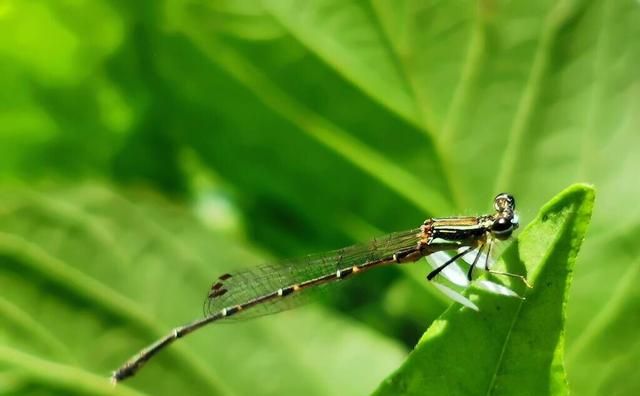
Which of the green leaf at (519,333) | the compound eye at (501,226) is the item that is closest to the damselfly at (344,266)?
the compound eye at (501,226)

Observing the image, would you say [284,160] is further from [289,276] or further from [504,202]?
[504,202]

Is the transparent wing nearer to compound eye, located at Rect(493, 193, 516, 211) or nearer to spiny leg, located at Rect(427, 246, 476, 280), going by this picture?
spiny leg, located at Rect(427, 246, 476, 280)

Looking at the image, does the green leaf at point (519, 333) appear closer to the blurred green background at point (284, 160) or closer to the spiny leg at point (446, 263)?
the blurred green background at point (284, 160)

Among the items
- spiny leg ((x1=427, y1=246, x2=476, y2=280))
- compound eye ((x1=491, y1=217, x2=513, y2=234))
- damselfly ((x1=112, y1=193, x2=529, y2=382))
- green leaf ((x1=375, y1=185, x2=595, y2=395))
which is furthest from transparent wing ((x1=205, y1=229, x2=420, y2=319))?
green leaf ((x1=375, y1=185, x2=595, y2=395))

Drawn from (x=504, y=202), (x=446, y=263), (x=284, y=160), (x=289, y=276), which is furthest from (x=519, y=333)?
(x=289, y=276)

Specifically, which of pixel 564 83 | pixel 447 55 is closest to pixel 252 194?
pixel 447 55
